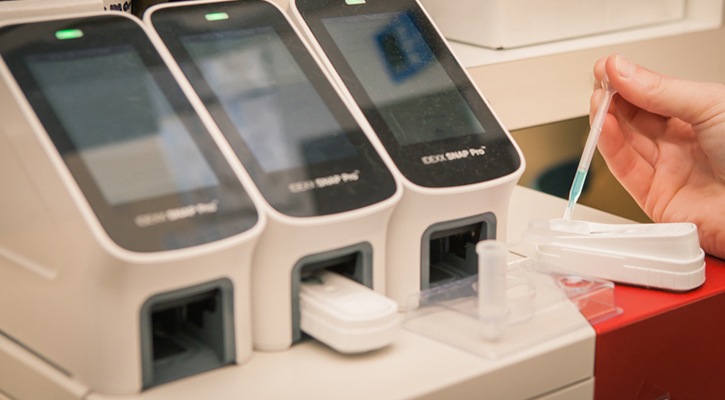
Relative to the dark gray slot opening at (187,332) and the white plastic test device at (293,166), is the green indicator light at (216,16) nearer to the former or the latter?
the white plastic test device at (293,166)

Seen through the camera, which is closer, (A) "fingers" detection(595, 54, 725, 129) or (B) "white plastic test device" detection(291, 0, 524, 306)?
(B) "white plastic test device" detection(291, 0, 524, 306)

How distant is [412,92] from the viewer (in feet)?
2.62

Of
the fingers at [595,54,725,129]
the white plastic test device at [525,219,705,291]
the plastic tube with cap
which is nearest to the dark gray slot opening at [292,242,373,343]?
the plastic tube with cap

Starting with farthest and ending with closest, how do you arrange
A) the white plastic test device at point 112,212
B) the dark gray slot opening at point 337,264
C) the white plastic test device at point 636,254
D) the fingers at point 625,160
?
1. the fingers at point 625,160
2. the white plastic test device at point 636,254
3. the dark gray slot opening at point 337,264
4. the white plastic test device at point 112,212

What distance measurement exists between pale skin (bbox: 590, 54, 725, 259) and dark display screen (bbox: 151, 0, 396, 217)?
41 cm

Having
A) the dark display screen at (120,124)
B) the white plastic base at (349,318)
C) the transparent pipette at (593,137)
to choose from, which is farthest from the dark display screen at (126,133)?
the transparent pipette at (593,137)

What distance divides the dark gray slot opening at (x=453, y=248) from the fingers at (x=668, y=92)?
294 millimetres

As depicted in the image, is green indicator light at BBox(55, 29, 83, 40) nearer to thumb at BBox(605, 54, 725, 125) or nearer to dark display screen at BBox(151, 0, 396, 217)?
dark display screen at BBox(151, 0, 396, 217)

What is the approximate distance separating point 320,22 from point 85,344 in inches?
16.6

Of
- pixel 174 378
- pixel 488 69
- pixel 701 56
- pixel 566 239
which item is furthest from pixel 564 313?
pixel 701 56

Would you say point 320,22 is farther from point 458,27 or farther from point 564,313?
point 458,27

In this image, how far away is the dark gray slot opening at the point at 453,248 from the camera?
771 mm

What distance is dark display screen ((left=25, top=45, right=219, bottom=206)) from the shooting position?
23.6 inches

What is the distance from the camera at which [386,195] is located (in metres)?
0.70
